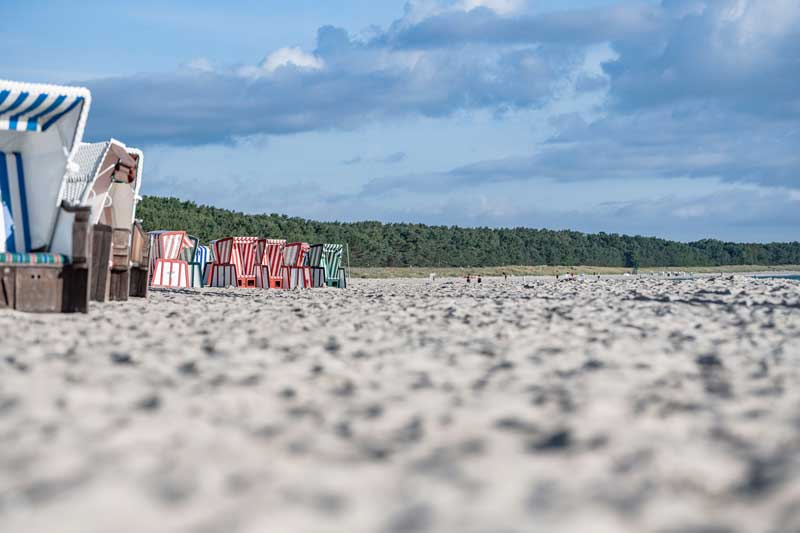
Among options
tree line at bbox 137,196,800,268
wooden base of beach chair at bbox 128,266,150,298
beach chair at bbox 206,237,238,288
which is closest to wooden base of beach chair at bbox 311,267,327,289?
beach chair at bbox 206,237,238,288

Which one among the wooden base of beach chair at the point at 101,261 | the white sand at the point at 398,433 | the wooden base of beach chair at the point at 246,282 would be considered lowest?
the wooden base of beach chair at the point at 246,282

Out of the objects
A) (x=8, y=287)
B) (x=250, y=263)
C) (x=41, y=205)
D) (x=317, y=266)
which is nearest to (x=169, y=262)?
(x=250, y=263)

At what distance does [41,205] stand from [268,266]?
426 inches

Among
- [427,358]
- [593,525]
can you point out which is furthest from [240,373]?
[593,525]

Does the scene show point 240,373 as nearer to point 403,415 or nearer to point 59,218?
point 403,415

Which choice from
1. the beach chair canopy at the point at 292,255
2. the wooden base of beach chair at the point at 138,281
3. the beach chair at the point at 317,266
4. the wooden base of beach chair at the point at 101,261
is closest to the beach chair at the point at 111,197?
the wooden base of beach chair at the point at 101,261

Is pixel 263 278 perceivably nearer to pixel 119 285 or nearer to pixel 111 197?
pixel 111 197

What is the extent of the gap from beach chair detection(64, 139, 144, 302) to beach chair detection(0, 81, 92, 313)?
3.39 ft

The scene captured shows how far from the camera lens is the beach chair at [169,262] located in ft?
52.3

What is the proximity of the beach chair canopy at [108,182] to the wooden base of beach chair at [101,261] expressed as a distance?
860 millimetres

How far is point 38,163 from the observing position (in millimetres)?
7703

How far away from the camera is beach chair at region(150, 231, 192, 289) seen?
15938mm

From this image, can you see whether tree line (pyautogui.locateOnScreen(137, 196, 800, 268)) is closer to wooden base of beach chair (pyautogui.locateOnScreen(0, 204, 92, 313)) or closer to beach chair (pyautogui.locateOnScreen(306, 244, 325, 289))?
beach chair (pyautogui.locateOnScreen(306, 244, 325, 289))

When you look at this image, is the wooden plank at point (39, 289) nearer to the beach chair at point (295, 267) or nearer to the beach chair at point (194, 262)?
the beach chair at point (194, 262)
